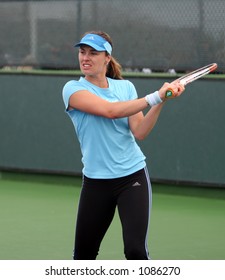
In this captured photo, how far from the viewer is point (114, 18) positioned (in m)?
11.1

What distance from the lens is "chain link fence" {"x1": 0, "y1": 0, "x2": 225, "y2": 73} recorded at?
34.5 ft

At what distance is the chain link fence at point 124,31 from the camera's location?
10.5m

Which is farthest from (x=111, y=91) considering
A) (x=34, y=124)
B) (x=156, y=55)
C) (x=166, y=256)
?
(x=34, y=124)

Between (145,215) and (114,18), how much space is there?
5686 millimetres

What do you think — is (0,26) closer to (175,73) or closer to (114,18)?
(114,18)

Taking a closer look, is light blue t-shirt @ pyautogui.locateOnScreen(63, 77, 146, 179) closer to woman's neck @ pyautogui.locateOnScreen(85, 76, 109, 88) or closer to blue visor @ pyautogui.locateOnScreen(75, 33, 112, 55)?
woman's neck @ pyautogui.locateOnScreen(85, 76, 109, 88)

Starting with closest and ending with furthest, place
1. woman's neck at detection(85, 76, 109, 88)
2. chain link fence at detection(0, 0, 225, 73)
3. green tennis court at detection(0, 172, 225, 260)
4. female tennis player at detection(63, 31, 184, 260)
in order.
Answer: female tennis player at detection(63, 31, 184, 260) < woman's neck at detection(85, 76, 109, 88) < green tennis court at detection(0, 172, 225, 260) < chain link fence at detection(0, 0, 225, 73)

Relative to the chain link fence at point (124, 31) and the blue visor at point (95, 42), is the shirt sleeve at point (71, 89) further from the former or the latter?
the chain link fence at point (124, 31)

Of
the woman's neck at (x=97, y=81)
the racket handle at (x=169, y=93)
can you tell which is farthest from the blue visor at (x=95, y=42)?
the racket handle at (x=169, y=93)

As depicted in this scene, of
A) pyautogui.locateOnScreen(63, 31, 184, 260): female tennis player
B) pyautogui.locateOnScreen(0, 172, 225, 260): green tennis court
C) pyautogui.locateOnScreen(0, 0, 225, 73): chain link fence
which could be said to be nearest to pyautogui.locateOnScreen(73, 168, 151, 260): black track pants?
pyautogui.locateOnScreen(63, 31, 184, 260): female tennis player

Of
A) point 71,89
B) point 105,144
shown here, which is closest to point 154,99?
point 105,144

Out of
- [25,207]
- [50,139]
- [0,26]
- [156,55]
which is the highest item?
[0,26]

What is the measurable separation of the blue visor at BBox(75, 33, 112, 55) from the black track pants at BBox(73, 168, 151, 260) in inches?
32.4

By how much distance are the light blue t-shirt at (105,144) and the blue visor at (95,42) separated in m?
0.27
